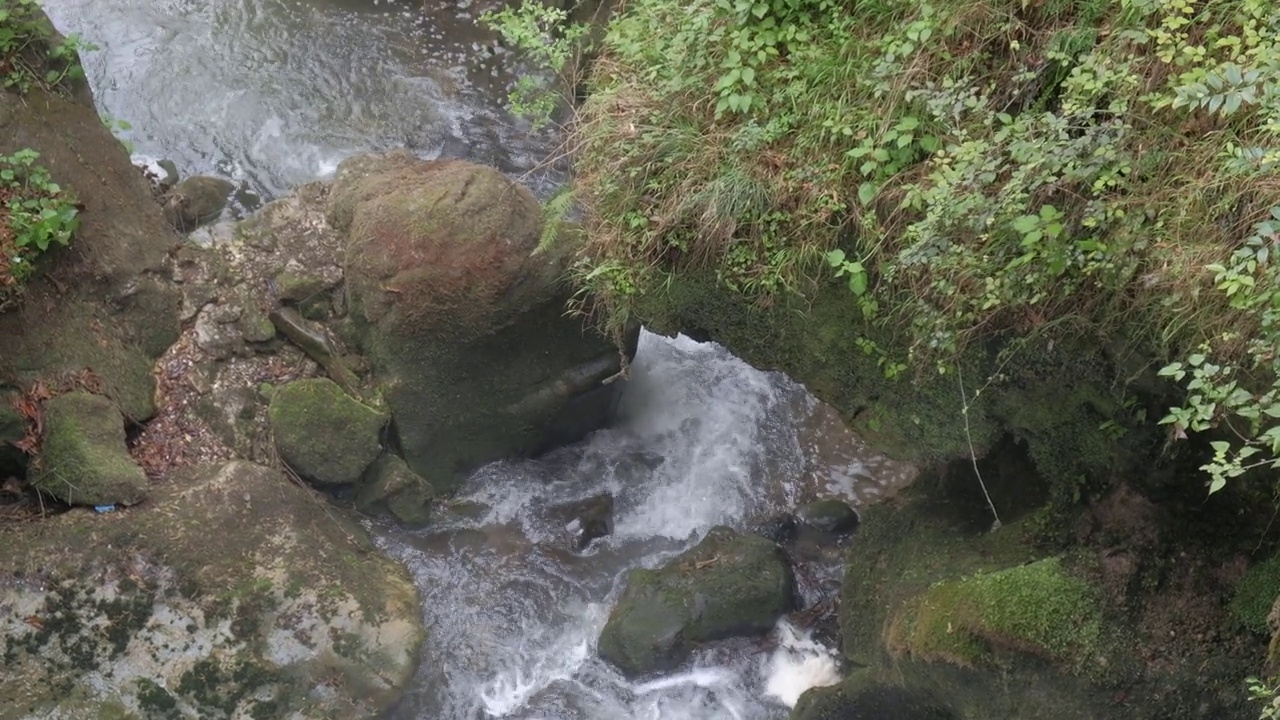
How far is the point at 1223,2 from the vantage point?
12.5ft

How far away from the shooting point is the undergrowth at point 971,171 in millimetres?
3613

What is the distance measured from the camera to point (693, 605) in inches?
260

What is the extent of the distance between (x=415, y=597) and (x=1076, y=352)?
14.4ft

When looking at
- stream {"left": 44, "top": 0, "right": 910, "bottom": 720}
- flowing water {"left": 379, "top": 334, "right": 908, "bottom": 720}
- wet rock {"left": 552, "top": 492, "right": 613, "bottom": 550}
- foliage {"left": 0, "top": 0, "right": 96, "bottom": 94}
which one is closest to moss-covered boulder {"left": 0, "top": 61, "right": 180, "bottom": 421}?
foliage {"left": 0, "top": 0, "right": 96, "bottom": 94}

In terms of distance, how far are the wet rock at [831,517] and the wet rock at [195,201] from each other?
17.5 feet

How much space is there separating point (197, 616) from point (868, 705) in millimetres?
3949

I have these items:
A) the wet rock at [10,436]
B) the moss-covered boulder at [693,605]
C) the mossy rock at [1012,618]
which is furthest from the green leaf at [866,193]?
the wet rock at [10,436]

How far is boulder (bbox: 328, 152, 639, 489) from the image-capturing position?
6.78m

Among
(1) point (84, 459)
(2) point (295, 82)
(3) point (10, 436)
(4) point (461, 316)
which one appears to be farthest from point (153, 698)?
(2) point (295, 82)

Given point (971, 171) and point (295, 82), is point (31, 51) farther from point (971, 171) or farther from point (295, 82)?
point (971, 171)

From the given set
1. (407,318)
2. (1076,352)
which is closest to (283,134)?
(407,318)

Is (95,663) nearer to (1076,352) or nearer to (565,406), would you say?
(565,406)

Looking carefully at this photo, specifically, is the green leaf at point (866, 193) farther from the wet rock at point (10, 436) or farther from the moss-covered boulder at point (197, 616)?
the wet rock at point (10, 436)

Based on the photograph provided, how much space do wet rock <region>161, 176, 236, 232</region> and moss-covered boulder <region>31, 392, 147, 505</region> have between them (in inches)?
80.3
